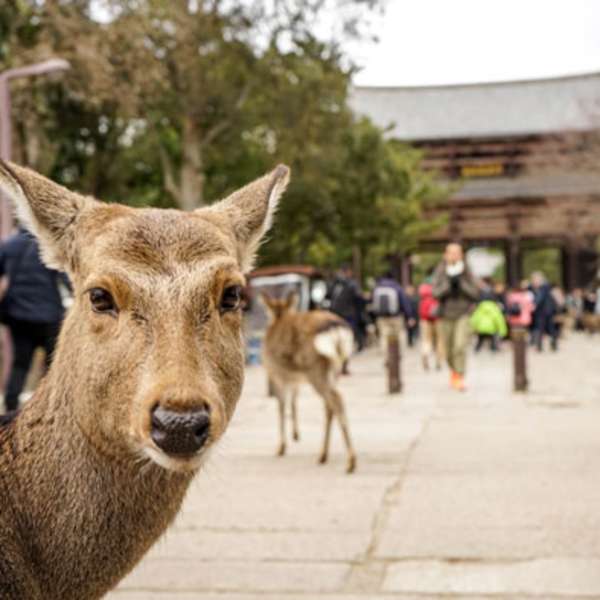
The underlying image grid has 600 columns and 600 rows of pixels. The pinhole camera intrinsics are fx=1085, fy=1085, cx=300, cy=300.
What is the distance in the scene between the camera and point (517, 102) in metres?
61.6

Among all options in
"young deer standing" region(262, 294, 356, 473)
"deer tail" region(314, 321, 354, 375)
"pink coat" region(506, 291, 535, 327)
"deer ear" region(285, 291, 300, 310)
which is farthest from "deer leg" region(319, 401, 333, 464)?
"pink coat" region(506, 291, 535, 327)

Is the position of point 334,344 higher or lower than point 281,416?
higher

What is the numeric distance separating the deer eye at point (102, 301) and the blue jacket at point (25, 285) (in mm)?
5578

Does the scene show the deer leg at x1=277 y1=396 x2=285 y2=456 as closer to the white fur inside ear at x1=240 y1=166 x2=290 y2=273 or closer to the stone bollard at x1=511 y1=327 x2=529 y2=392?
the white fur inside ear at x1=240 y1=166 x2=290 y2=273

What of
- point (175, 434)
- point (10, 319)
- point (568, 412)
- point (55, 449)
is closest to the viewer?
point (175, 434)

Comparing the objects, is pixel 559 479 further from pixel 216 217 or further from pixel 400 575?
pixel 216 217

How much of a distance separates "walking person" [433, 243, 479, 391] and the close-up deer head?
1064 centimetres

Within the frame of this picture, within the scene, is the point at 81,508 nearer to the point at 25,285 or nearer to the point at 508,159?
the point at 25,285

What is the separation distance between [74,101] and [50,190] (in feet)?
77.1

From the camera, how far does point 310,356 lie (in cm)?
891

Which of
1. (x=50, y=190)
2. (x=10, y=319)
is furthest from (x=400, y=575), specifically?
(x=10, y=319)

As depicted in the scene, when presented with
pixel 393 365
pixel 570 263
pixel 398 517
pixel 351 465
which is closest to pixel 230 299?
pixel 398 517

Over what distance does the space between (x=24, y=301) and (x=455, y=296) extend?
681 cm

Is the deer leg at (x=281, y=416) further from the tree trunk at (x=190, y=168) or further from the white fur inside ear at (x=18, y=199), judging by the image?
the tree trunk at (x=190, y=168)
